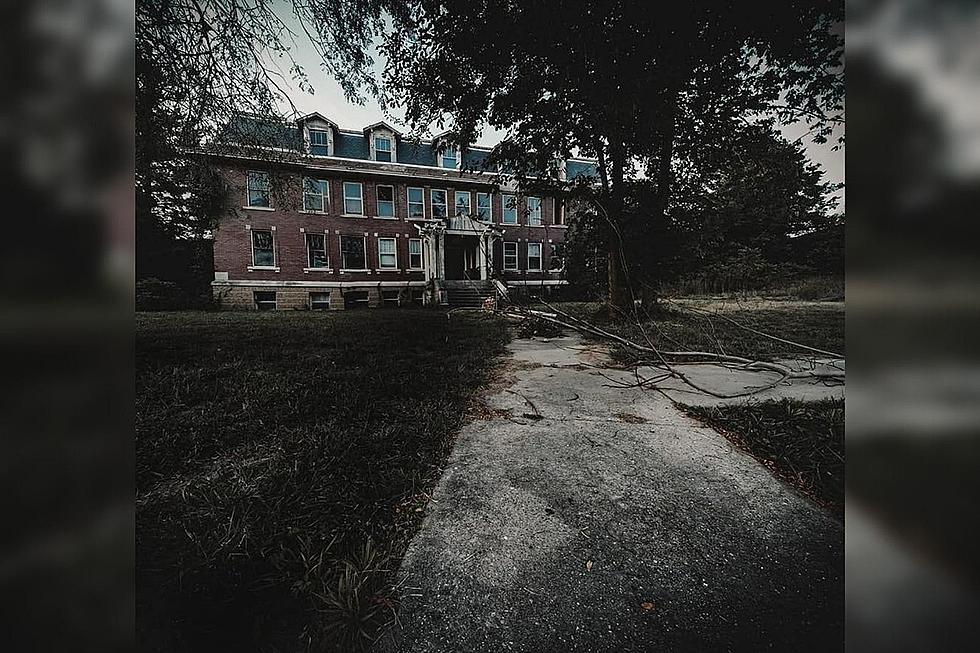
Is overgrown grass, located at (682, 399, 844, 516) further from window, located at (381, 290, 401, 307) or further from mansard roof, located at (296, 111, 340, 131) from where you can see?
mansard roof, located at (296, 111, 340, 131)

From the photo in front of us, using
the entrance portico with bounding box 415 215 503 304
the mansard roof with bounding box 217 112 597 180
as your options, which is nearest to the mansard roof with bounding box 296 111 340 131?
the mansard roof with bounding box 217 112 597 180

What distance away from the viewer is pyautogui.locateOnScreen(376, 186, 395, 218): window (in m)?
2.62

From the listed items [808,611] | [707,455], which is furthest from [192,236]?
Result: [707,455]

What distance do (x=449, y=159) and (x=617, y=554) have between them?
1.99m

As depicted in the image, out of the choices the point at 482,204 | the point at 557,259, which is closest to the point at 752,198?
the point at 557,259

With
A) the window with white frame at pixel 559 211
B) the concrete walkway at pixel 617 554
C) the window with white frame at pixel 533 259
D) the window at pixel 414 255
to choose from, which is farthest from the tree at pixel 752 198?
the window at pixel 414 255

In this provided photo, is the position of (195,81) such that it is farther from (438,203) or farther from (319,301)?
(438,203)

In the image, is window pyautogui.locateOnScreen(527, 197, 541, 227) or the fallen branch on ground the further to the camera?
Answer: window pyautogui.locateOnScreen(527, 197, 541, 227)

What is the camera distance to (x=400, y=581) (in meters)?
0.95

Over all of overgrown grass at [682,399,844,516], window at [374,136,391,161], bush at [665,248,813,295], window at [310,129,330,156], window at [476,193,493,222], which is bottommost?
overgrown grass at [682,399,844,516]

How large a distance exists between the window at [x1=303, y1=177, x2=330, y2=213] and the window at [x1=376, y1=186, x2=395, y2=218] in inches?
34.6

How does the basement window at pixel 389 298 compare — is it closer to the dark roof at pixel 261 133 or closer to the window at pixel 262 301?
the window at pixel 262 301
